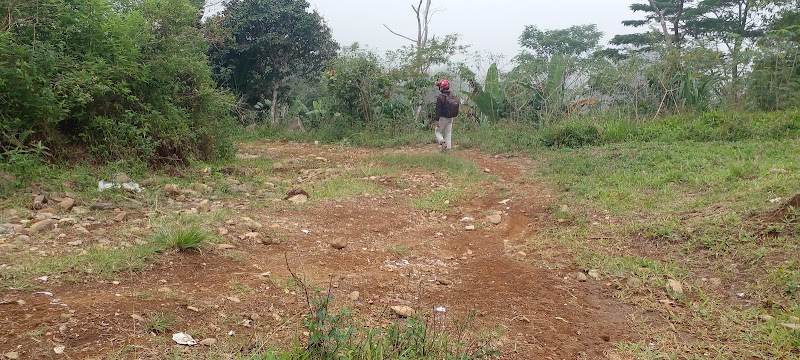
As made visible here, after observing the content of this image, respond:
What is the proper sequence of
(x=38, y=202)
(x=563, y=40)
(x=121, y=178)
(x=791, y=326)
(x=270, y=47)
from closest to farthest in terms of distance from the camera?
(x=791, y=326) → (x=38, y=202) → (x=121, y=178) → (x=270, y=47) → (x=563, y=40)

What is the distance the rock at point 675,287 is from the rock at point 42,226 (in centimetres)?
406

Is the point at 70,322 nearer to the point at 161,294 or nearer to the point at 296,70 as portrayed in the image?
the point at 161,294

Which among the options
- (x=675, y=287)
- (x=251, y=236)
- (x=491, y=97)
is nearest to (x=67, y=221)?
(x=251, y=236)

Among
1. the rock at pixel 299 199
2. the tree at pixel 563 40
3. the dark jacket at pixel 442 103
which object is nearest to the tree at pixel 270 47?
the dark jacket at pixel 442 103

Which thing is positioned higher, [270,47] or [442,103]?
[270,47]

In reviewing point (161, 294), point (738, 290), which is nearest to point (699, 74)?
point (738, 290)

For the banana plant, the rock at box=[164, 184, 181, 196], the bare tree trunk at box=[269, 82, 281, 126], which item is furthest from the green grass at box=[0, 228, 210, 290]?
the bare tree trunk at box=[269, 82, 281, 126]

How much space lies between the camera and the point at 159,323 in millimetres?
2445

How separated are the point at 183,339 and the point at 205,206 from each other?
8.50 feet

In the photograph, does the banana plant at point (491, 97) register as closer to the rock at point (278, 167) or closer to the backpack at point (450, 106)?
the backpack at point (450, 106)

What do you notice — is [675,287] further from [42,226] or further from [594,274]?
[42,226]

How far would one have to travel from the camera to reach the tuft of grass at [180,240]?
3410mm

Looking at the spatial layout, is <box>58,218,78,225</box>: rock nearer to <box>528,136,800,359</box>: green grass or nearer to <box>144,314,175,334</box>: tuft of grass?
<box>144,314,175,334</box>: tuft of grass

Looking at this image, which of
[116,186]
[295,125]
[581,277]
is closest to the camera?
[581,277]
